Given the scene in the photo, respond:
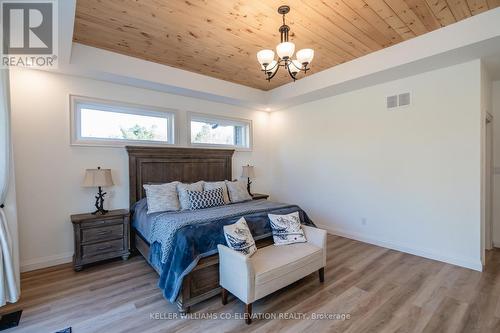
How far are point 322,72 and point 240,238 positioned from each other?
3114 mm

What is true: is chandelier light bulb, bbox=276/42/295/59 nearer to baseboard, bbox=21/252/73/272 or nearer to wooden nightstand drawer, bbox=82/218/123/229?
wooden nightstand drawer, bbox=82/218/123/229

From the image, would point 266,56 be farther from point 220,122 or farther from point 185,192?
point 220,122

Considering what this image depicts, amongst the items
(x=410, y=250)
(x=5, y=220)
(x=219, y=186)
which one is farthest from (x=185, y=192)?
(x=410, y=250)

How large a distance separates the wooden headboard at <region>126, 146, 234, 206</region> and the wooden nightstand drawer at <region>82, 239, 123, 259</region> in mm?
654

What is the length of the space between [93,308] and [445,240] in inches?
169

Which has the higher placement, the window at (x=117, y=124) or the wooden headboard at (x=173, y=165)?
the window at (x=117, y=124)

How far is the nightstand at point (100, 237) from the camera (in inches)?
119

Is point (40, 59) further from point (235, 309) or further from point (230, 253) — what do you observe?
point (235, 309)

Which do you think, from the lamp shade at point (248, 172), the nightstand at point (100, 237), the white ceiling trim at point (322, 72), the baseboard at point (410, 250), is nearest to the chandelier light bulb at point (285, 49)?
the white ceiling trim at point (322, 72)

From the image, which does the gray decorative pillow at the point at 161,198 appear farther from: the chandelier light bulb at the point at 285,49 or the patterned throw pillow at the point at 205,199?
the chandelier light bulb at the point at 285,49

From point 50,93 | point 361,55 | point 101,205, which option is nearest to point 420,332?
point 361,55

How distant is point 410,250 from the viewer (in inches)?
141

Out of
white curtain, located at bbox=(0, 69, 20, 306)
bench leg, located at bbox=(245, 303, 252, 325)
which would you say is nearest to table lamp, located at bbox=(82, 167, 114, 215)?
white curtain, located at bbox=(0, 69, 20, 306)

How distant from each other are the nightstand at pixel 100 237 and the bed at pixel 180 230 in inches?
7.5
